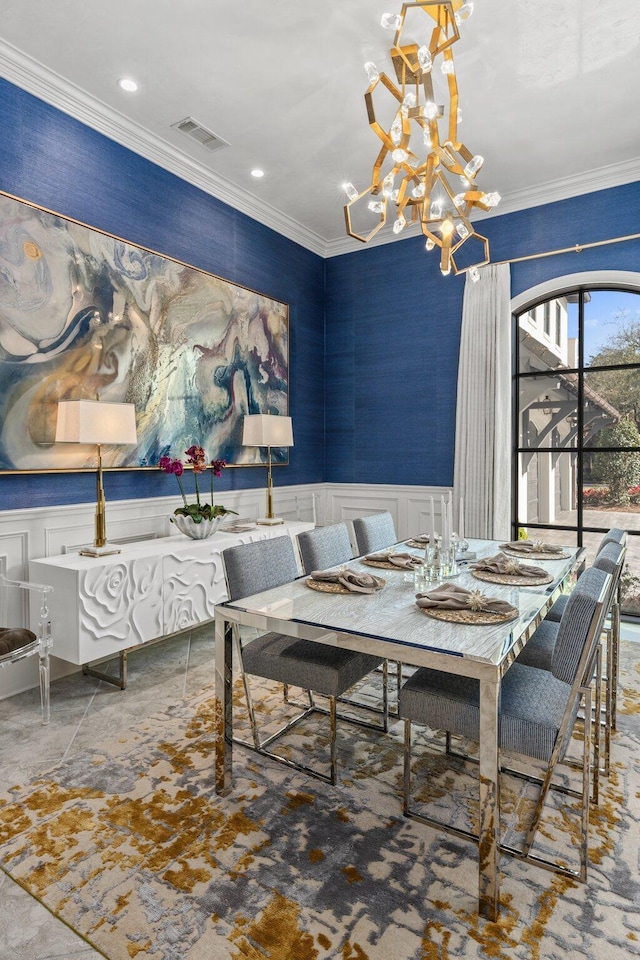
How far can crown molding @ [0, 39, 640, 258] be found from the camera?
288 centimetres

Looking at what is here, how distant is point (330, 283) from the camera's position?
17.6 feet

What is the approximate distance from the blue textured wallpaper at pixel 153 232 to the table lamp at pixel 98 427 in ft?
1.04

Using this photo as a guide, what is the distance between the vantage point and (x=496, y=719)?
1467mm

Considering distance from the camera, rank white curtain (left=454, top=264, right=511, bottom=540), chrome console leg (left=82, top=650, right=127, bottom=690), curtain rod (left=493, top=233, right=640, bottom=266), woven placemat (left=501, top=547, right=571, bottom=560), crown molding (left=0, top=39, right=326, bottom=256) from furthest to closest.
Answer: white curtain (left=454, top=264, right=511, bottom=540)
curtain rod (left=493, top=233, right=640, bottom=266)
chrome console leg (left=82, top=650, right=127, bottom=690)
crown molding (left=0, top=39, right=326, bottom=256)
woven placemat (left=501, top=547, right=571, bottom=560)

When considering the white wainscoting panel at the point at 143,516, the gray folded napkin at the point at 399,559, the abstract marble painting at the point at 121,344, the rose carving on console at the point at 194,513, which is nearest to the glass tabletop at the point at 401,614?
the gray folded napkin at the point at 399,559

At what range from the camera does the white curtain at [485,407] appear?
14.3ft

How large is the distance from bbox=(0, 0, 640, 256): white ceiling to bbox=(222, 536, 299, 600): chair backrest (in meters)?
2.44

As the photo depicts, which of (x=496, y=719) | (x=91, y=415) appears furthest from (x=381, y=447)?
(x=496, y=719)

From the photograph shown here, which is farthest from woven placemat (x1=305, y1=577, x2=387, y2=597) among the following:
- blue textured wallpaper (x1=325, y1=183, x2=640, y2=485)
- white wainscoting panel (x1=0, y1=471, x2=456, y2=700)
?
blue textured wallpaper (x1=325, y1=183, x2=640, y2=485)

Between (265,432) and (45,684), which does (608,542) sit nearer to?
(265,432)

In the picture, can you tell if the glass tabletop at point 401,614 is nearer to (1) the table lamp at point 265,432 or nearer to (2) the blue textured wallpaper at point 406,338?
(1) the table lamp at point 265,432

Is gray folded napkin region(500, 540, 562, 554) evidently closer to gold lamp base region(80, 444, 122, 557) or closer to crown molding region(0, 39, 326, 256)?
gold lamp base region(80, 444, 122, 557)

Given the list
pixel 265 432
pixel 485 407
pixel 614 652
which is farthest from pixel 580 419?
pixel 265 432

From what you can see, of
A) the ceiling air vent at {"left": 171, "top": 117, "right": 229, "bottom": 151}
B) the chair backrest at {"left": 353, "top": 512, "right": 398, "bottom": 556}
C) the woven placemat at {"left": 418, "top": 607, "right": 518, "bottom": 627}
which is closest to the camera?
the woven placemat at {"left": 418, "top": 607, "right": 518, "bottom": 627}
